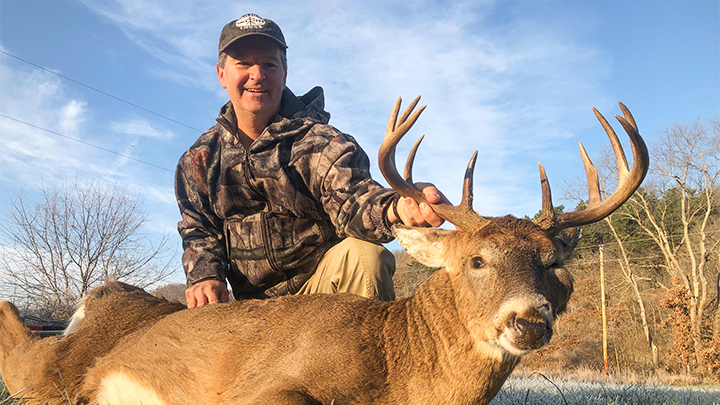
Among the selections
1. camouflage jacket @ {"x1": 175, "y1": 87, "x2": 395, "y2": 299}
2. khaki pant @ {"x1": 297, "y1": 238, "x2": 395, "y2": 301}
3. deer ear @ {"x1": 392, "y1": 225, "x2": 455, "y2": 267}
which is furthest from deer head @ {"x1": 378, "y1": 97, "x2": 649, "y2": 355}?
camouflage jacket @ {"x1": 175, "y1": 87, "x2": 395, "y2": 299}

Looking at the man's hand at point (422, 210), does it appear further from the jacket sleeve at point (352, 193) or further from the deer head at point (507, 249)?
the jacket sleeve at point (352, 193)

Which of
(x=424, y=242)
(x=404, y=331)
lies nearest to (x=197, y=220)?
(x=424, y=242)

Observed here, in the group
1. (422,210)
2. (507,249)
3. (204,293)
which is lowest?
(204,293)

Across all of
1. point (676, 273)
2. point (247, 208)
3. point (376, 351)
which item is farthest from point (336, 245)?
point (676, 273)

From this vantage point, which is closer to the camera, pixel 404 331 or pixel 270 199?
pixel 404 331

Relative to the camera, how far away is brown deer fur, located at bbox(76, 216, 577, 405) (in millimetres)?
2664

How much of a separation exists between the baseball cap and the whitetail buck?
6.78 feet

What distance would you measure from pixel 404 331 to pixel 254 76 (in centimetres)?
290

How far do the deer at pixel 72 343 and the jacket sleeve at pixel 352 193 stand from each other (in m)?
1.46

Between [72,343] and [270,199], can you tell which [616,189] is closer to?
[270,199]

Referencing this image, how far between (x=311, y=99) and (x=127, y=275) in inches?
745

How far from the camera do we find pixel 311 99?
523 centimetres

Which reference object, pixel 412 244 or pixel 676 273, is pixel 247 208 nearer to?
pixel 412 244

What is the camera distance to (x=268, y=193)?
4.76 metres
